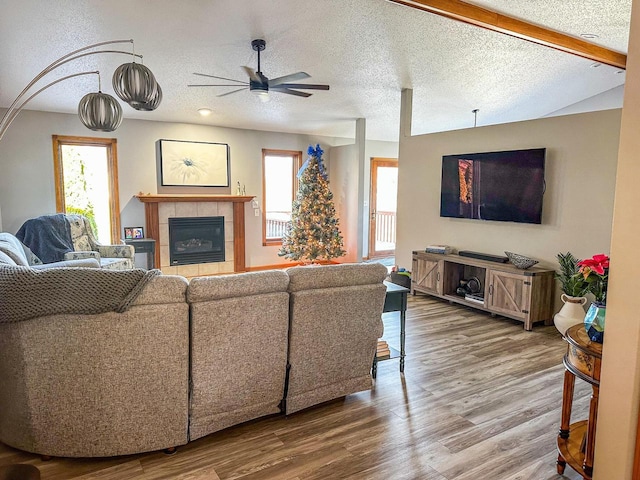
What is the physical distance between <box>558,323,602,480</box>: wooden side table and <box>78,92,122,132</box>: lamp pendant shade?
3.29 meters

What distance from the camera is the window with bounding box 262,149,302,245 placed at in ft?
25.9

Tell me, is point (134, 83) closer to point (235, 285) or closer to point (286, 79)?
point (235, 285)

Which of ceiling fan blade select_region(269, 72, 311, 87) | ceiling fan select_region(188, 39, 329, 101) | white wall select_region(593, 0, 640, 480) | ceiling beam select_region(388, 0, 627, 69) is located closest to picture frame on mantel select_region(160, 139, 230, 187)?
ceiling fan select_region(188, 39, 329, 101)

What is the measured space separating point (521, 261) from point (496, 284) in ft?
1.20

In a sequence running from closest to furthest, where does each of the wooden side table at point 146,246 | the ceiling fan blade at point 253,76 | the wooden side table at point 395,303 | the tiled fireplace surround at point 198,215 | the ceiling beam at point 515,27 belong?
the wooden side table at point 395,303 → the ceiling beam at point 515,27 → the ceiling fan blade at point 253,76 → the wooden side table at point 146,246 → the tiled fireplace surround at point 198,215

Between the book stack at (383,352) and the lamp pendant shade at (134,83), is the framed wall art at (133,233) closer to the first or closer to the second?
the lamp pendant shade at (134,83)

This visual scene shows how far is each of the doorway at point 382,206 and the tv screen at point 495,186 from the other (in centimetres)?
321

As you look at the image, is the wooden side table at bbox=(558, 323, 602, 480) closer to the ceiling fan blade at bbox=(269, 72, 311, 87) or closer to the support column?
the ceiling fan blade at bbox=(269, 72, 311, 87)

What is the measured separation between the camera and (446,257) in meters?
5.34

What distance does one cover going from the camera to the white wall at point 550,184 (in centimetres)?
415

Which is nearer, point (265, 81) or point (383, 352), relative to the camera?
point (383, 352)

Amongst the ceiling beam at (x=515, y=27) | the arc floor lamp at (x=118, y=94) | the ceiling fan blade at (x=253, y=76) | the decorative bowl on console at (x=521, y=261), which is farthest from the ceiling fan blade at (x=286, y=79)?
the decorative bowl on console at (x=521, y=261)

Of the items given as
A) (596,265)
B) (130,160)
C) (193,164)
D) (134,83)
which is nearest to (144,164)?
(130,160)

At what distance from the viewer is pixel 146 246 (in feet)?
21.1
